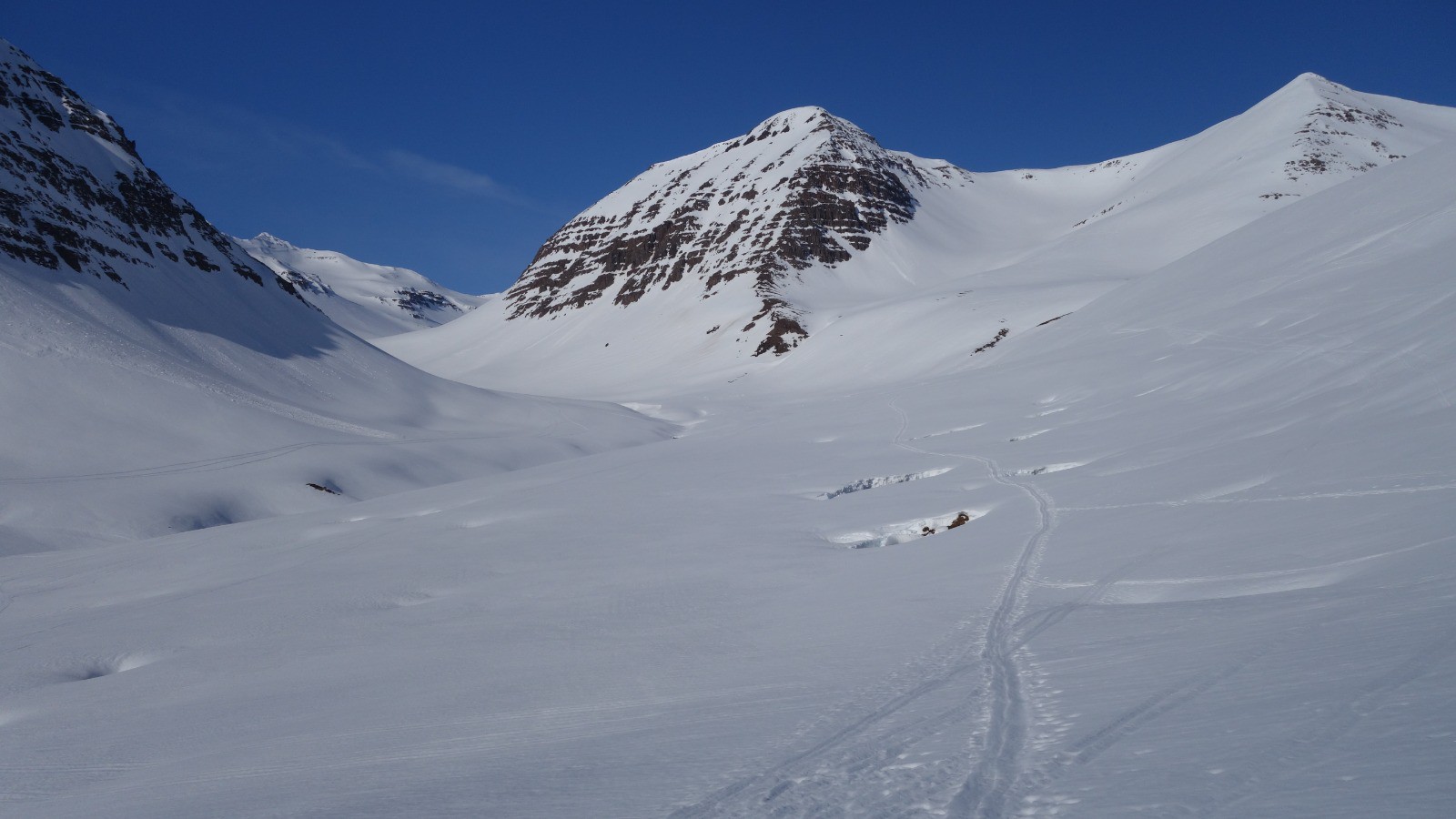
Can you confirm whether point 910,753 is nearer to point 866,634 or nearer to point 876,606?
point 866,634

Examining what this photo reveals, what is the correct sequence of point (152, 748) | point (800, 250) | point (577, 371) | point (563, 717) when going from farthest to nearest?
1. point (800, 250)
2. point (577, 371)
3. point (152, 748)
4. point (563, 717)

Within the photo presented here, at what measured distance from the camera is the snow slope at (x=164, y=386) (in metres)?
26.4

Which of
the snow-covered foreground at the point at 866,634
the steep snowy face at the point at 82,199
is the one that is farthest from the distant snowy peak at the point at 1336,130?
the steep snowy face at the point at 82,199

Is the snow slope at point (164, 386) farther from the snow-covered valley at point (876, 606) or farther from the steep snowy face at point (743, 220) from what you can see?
the steep snowy face at point (743, 220)

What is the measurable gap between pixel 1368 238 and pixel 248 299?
5433 centimetres

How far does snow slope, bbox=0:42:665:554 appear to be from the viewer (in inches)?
1039

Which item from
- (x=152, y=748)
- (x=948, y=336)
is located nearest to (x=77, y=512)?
(x=152, y=748)

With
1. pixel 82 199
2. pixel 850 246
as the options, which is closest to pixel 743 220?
pixel 850 246

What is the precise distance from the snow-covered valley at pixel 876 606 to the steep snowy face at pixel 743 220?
2694 inches

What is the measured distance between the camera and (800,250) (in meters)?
111

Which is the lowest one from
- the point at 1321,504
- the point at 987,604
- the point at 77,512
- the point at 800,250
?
the point at 77,512

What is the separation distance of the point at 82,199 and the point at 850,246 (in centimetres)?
8881

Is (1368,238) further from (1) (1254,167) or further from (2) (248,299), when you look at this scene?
(1) (1254,167)

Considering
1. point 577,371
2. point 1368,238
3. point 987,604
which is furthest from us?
point 577,371
